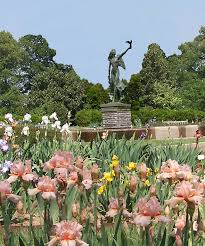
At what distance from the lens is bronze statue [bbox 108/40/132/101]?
82.3 feet

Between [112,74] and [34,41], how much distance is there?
3915cm

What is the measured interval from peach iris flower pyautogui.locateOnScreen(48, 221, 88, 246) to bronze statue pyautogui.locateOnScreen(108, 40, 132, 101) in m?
23.1

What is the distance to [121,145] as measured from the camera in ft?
24.6

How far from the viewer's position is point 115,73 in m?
25.6

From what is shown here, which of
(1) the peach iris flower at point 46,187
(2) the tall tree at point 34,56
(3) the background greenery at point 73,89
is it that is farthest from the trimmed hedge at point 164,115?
(1) the peach iris flower at point 46,187

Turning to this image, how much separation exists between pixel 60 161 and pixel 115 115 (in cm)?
2183

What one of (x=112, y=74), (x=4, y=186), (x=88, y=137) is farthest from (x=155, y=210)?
(x=112, y=74)

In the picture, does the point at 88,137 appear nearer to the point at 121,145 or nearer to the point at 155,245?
the point at 121,145

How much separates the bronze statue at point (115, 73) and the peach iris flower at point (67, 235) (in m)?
23.1

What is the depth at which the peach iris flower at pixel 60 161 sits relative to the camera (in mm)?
2717

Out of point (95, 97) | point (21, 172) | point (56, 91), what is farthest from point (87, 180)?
point (95, 97)

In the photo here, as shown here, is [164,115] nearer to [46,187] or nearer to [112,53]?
[112,53]

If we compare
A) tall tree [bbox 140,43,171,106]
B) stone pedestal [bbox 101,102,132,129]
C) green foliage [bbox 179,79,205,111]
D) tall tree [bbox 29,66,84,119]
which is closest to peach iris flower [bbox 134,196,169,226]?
stone pedestal [bbox 101,102,132,129]

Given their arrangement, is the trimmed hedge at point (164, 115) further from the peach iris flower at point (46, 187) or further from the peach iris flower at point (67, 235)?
the peach iris flower at point (67, 235)
